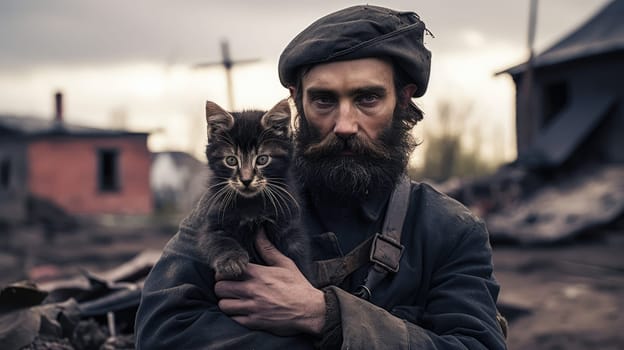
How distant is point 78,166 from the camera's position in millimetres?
34781

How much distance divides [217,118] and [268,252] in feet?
2.36

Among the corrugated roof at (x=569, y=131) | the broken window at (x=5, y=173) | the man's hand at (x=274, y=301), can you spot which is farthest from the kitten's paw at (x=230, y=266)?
the broken window at (x=5, y=173)

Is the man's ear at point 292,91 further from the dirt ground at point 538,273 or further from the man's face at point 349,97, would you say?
the dirt ground at point 538,273

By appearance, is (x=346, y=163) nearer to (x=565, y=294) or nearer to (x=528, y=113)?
(x=565, y=294)

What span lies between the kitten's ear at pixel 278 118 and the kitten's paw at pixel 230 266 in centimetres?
68

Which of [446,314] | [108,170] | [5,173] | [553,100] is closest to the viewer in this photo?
[446,314]

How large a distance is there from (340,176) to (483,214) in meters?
19.5

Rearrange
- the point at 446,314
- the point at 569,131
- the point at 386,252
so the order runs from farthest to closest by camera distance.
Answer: the point at 569,131 < the point at 386,252 < the point at 446,314

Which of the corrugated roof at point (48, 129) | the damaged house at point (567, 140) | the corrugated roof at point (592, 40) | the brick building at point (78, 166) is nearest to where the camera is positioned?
the damaged house at point (567, 140)

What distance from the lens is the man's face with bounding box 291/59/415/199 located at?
3561mm

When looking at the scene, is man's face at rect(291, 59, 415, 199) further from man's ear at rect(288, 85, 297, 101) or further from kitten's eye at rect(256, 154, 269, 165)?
→ kitten's eye at rect(256, 154, 269, 165)

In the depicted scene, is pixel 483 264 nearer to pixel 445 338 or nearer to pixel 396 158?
pixel 445 338

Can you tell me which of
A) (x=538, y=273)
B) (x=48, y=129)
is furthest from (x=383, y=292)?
(x=48, y=129)

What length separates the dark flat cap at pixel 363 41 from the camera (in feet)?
11.6
